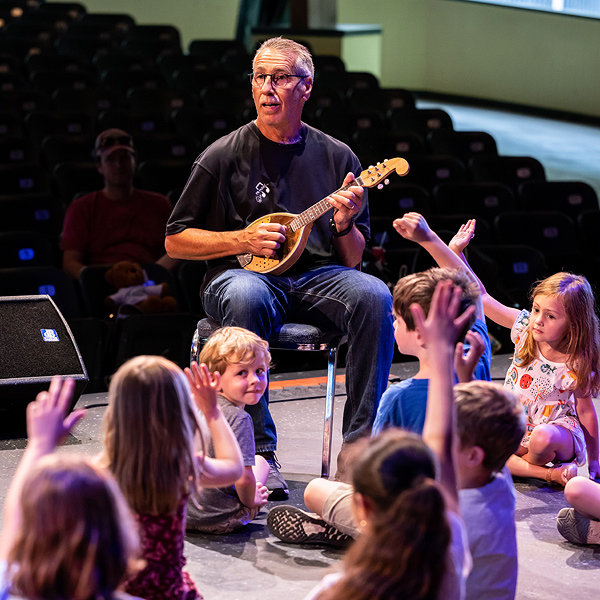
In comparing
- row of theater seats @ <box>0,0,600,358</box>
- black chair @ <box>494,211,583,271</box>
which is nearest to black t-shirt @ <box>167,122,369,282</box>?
row of theater seats @ <box>0,0,600,358</box>

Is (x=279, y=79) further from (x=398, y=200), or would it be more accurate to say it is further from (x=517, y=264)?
(x=398, y=200)

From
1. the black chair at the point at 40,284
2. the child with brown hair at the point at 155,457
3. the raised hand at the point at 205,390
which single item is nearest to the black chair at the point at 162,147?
the black chair at the point at 40,284

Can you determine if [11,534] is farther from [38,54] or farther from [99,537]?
[38,54]

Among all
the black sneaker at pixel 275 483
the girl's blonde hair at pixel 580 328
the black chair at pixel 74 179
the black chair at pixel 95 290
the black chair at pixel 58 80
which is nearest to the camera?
the black sneaker at pixel 275 483

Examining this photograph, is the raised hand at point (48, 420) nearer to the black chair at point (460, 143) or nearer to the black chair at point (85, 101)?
the black chair at point (460, 143)

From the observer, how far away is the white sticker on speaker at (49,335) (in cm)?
357

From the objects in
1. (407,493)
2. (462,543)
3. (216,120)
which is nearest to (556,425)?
(462,543)

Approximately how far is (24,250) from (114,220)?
48 centimetres

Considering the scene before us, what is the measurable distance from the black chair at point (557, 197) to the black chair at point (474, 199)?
0.63 feet

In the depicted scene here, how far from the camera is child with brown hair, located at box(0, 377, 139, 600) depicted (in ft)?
4.44

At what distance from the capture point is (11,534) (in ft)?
4.99

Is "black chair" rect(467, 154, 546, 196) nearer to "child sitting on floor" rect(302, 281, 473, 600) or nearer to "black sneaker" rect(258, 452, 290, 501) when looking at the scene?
"black sneaker" rect(258, 452, 290, 501)

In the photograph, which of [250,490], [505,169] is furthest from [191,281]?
[505,169]

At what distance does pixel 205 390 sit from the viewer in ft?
7.31
